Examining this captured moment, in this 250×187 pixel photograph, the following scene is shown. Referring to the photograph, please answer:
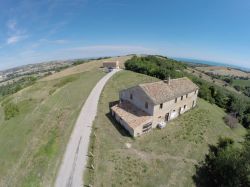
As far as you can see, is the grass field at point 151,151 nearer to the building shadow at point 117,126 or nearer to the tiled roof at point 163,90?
the building shadow at point 117,126

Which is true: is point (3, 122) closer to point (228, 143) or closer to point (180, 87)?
point (180, 87)

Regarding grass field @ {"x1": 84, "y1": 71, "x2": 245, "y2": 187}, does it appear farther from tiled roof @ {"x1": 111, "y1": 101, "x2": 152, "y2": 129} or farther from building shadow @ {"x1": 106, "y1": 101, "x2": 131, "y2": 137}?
tiled roof @ {"x1": 111, "y1": 101, "x2": 152, "y2": 129}

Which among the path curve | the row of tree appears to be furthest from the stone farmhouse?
the row of tree

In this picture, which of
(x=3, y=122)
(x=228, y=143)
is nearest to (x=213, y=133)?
(x=228, y=143)

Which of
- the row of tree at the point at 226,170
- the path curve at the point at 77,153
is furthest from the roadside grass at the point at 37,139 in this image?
the row of tree at the point at 226,170

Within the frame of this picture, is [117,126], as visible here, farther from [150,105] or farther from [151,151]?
[151,151]

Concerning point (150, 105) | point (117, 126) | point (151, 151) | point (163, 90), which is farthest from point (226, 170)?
point (117, 126)
